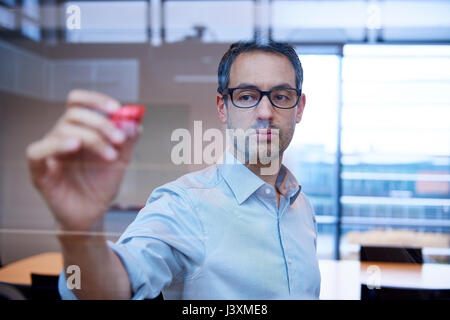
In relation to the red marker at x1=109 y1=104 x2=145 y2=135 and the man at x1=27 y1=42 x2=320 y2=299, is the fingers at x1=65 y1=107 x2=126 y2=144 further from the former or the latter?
the man at x1=27 y1=42 x2=320 y2=299

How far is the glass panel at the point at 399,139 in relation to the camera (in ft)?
4.40

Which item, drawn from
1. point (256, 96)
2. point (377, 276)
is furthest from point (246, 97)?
point (377, 276)

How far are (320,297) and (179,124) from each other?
0.63m

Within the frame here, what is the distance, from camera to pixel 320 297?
1125 millimetres

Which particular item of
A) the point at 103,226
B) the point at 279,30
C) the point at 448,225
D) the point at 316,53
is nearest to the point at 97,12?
the point at 279,30

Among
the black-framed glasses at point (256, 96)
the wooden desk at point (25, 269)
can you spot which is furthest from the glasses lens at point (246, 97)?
the wooden desk at point (25, 269)

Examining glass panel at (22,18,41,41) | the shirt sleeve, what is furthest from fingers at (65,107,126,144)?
glass panel at (22,18,41,41)

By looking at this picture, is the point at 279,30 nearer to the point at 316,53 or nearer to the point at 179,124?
the point at 316,53

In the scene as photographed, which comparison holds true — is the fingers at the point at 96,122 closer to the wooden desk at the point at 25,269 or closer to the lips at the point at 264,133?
the lips at the point at 264,133

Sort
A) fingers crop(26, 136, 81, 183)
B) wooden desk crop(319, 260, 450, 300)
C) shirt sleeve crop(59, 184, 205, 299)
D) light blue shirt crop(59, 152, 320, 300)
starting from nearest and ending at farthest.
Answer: fingers crop(26, 136, 81, 183)
shirt sleeve crop(59, 184, 205, 299)
light blue shirt crop(59, 152, 320, 300)
wooden desk crop(319, 260, 450, 300)

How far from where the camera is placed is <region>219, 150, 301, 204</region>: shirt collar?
107cm

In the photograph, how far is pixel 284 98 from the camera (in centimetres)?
107

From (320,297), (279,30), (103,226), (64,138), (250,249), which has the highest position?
(279,30)

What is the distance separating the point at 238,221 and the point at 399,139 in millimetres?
1008
